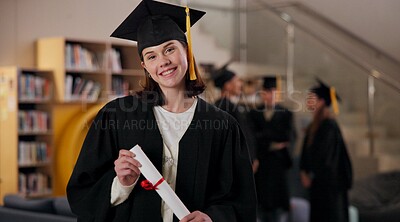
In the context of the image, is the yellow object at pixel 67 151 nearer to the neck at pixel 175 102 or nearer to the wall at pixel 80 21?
the wall at pixel 80 21

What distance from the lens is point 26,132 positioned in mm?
6500

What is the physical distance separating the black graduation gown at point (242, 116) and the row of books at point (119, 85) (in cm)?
121

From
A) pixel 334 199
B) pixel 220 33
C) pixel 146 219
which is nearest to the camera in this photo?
pixel 146 219

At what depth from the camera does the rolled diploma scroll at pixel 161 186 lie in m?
2.05

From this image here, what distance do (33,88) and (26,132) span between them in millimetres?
395

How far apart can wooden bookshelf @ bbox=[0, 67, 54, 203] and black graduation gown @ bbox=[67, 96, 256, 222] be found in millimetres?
4237

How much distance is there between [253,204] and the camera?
7.55 feet

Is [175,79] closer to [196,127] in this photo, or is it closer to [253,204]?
[196,127]

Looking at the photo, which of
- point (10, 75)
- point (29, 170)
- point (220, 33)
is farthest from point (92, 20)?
point (220, 33)

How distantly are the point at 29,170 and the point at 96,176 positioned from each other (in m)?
4.66

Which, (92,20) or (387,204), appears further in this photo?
(387,204)

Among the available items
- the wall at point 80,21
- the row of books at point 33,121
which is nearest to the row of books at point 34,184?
the row of books at point 33,121

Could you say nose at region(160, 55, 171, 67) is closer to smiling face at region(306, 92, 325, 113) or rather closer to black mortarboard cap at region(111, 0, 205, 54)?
black mortarboard cap at region(111, 0, 205, 54)

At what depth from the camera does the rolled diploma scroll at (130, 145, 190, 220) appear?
2.05 metres
